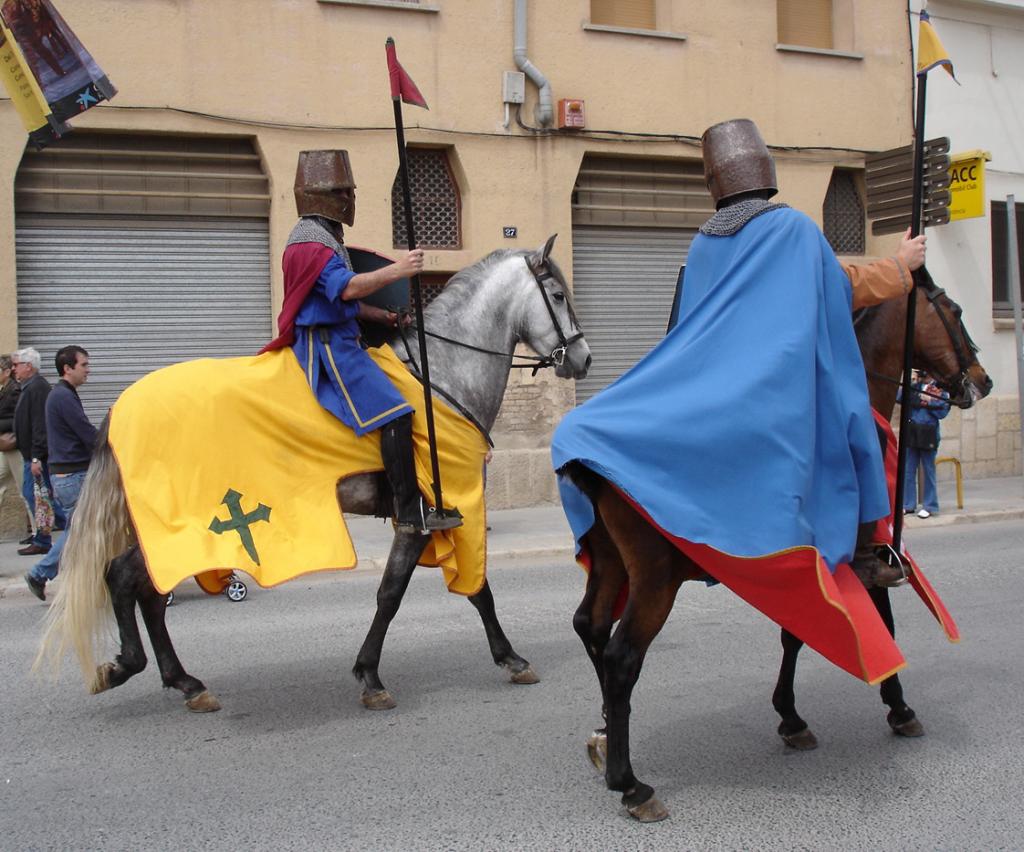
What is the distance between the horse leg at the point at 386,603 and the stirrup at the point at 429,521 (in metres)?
0.05

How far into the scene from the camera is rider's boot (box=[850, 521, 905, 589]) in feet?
13.4

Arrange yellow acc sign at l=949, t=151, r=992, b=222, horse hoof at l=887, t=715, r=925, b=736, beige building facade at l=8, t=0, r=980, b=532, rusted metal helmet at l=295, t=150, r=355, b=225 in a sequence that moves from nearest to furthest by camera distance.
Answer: horse hoof at l=887, t=715, r=925, b=736
rusted metal helmet at l=295, t=150, r=355, b=225
beige building facade at l=8, t=0, r=980, b=532
yellow acc sign at l=949, t=151, r=992, b=222

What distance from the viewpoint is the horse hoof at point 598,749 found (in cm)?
432

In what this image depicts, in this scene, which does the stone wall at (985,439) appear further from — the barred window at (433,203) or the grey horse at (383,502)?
the grey horse at (383,502)

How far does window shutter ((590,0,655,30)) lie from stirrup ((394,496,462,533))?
10886 millimetres

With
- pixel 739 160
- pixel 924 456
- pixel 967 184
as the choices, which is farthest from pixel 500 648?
pixel 967 184

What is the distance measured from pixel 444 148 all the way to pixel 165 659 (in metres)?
9.81

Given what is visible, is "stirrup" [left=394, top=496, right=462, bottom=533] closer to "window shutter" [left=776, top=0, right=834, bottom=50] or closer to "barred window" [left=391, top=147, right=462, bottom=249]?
"barred window" [left=391, top=147, right=462, bottom=249]

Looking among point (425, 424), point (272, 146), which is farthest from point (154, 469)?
point (272, 146)

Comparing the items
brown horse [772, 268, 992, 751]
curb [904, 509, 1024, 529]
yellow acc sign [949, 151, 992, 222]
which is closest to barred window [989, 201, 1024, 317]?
yellow acc sign [949, 151, 992, 222]

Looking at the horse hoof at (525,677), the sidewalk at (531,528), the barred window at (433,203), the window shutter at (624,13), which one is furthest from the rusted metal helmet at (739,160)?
the window shutter at (624,13)

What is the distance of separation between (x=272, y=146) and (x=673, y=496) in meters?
10.4

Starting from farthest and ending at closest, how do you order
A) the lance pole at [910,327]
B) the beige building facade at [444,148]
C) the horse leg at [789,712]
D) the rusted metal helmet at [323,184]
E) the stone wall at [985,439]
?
the stone wall at [985,439] → the beige building facade at [444,148] → the rusted metal helmet at [323,184] → the horse leg at [789,712] → the lance pole at [910,327]

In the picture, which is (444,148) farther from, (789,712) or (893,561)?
(893,561)
